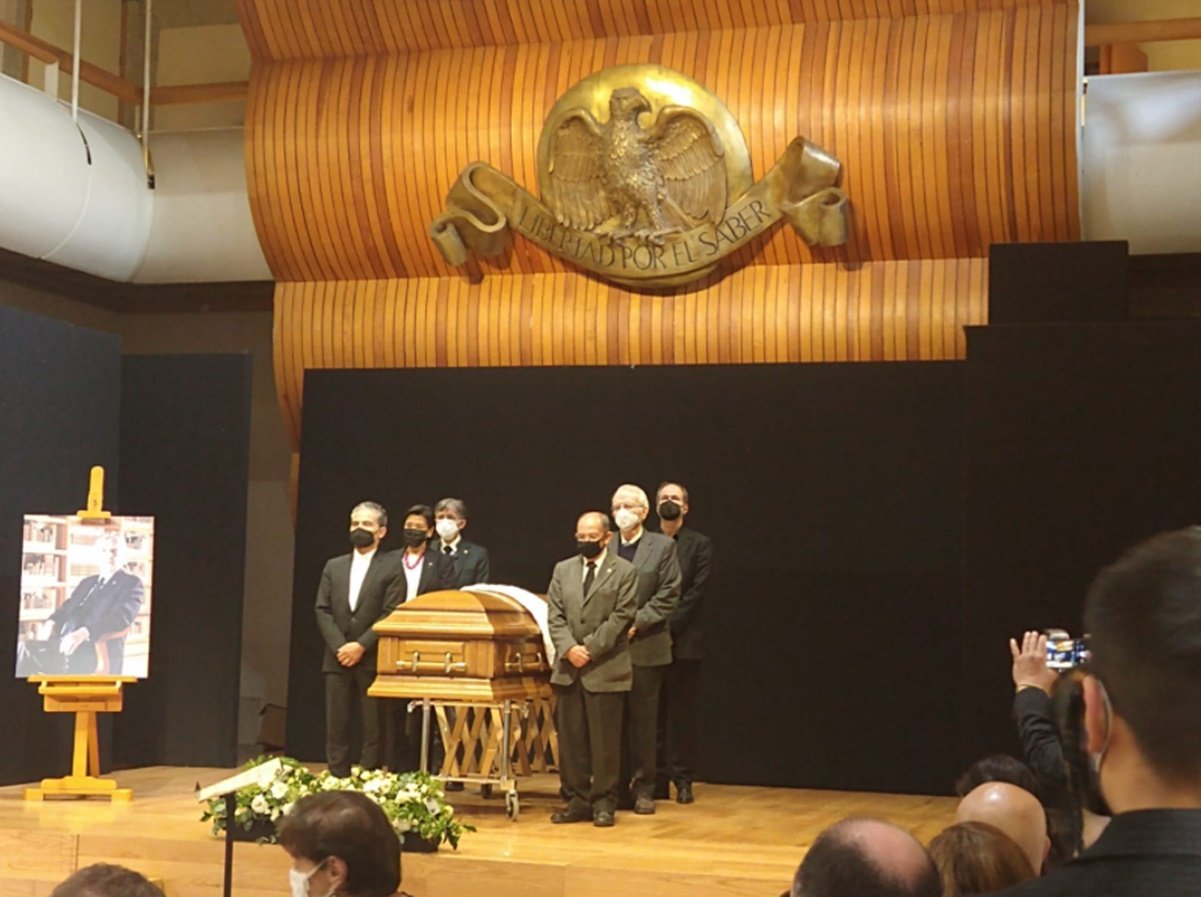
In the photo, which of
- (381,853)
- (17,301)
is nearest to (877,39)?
(17,301)

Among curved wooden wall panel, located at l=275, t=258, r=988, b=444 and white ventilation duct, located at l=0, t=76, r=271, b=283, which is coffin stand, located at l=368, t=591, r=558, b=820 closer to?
curved wooden wall panel, located at l=275, t=258, r=988, b=444

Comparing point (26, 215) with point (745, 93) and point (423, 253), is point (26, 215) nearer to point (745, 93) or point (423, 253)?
point (423, 253)

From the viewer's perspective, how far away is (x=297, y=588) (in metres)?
9.92

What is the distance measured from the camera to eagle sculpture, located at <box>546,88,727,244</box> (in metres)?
9.42

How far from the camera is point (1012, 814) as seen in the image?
2.93 metres

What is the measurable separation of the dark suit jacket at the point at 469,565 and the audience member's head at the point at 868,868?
648 centimetres

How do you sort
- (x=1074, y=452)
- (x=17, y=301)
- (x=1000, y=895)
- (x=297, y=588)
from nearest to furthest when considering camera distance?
(x=1000, y=895), (x=1074, y=452), (x=297, y=588), (x=17, y=301)

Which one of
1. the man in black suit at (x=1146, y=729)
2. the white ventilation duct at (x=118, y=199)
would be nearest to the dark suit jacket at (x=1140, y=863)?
the man in black suit at (x=1146, y=729)

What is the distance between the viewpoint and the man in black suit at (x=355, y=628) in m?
7.79

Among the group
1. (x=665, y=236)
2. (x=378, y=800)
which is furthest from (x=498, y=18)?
(x=378, y=800)

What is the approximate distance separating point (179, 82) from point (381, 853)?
956 cm

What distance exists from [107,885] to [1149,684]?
1.60 meters

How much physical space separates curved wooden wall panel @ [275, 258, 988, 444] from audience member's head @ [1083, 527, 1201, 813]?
7935mm

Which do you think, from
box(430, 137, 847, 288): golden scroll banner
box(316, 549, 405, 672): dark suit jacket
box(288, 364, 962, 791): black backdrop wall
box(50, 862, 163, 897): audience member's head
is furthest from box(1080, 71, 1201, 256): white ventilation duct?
box(50, 862, 163, 897): audience member's head
